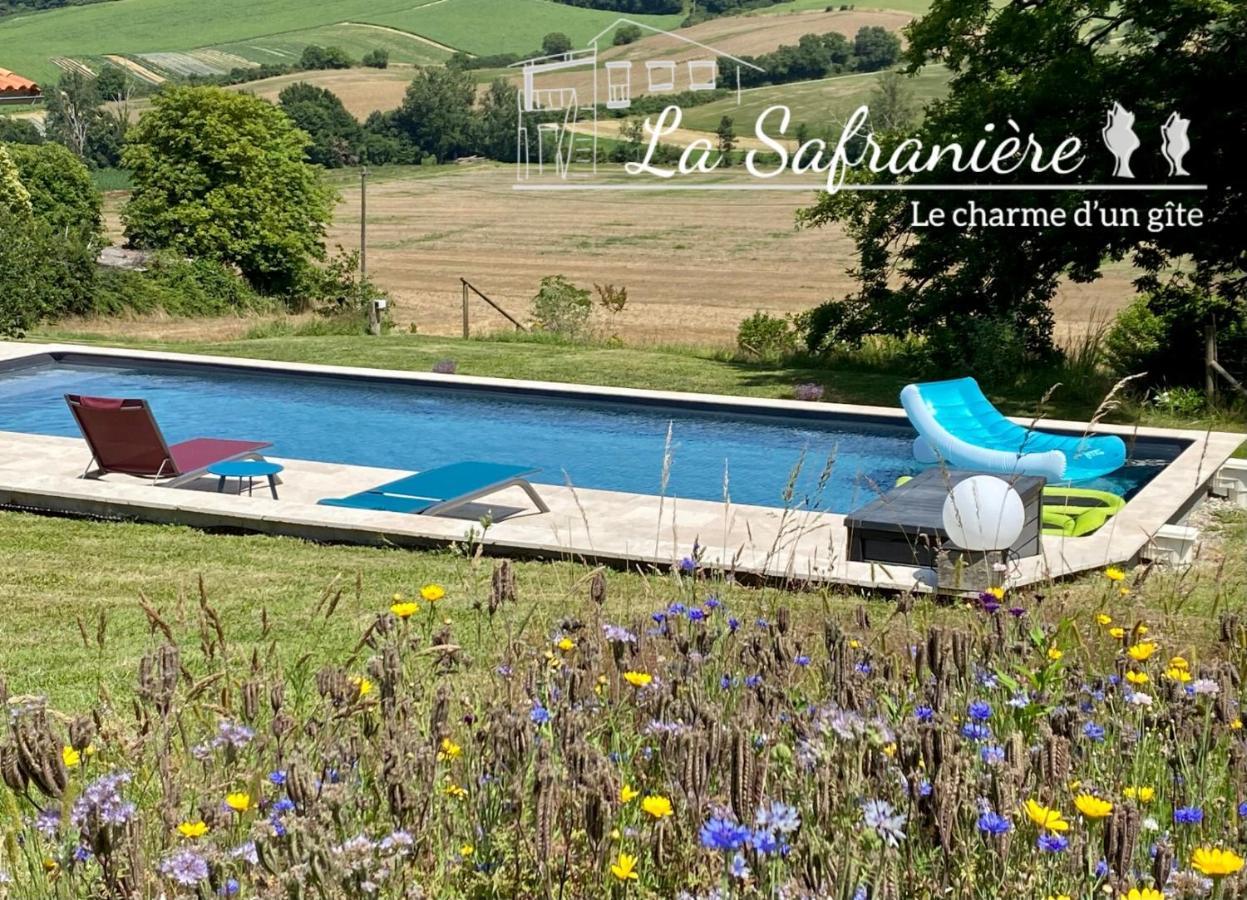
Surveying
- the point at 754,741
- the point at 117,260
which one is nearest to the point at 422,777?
the point at 754,741

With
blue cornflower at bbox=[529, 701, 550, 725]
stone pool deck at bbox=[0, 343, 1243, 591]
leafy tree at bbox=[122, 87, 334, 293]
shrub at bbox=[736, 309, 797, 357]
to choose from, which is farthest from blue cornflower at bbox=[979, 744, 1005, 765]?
Answer: leafy tree at bbox=[122, 87, 334, 293]

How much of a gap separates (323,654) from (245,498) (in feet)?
11.9

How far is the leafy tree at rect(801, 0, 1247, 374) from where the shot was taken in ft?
45.4

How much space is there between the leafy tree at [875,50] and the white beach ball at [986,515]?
90.4 m

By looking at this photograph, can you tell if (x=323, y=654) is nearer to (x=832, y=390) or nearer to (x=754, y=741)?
(x=754, y=741)

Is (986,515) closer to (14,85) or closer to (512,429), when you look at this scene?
(512,429)

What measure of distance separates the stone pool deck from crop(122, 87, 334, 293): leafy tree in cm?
2490

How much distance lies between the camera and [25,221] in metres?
23.4

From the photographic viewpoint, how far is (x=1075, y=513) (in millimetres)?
9703

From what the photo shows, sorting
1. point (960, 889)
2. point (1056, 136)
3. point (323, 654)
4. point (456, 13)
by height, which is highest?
point (456, 13)

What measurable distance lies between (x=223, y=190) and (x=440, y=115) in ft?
177

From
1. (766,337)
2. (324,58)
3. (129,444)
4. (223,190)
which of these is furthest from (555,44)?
(129,444)

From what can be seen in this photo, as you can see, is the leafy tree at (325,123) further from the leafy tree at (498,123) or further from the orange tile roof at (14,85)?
→ the orange tile roof at (14,85)

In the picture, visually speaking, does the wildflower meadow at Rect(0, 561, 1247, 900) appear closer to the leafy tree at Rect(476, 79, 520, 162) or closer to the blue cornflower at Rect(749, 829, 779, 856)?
the blue cornflower at Rect(749, 829, 779, 856)
